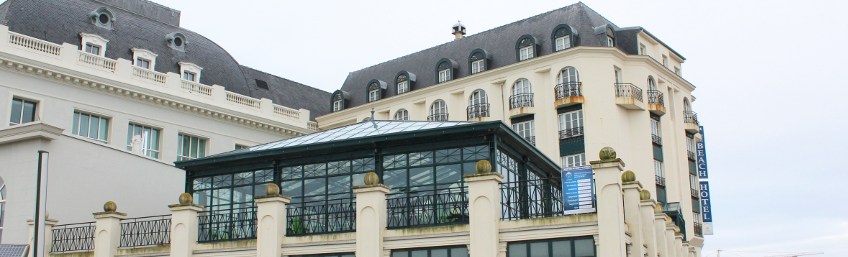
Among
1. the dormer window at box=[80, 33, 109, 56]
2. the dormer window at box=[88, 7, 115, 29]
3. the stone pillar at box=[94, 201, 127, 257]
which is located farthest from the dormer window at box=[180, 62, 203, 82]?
the stone pillar at box=[94, 201, 127, 257]

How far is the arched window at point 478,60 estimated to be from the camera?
59.8m

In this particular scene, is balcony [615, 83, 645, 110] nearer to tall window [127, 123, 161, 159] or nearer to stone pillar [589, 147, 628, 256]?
tall window [127, 123, 161, 159]

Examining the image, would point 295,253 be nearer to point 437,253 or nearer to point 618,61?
point 437,253

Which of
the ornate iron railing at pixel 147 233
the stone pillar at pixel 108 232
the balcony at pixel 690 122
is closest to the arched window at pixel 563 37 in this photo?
the balcony at pixel 690 122

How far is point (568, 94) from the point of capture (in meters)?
54.7

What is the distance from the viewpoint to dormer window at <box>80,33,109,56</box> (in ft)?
159

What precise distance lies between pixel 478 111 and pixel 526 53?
4.53 meters

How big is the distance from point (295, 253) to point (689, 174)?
38423 millimetres

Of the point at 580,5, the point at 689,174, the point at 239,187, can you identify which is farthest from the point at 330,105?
the point at 239,187

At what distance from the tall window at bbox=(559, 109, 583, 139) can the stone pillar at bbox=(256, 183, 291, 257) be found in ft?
99.9

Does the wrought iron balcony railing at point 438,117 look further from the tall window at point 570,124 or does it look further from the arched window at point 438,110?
the tall window at point 570,124

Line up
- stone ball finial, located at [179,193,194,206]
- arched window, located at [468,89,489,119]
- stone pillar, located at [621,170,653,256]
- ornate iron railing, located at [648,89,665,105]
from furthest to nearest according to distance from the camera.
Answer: arched window, located at [468,89,489,119], ornate iron railing, located at [648,89,665,105], stone ball finial, located at [179,193,194,206], stone pillar, located at [621,170,653,256]

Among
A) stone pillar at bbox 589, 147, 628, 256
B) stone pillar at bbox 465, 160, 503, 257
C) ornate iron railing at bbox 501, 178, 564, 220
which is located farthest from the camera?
ornate iron railing at bbox 501, 178, 564, 220

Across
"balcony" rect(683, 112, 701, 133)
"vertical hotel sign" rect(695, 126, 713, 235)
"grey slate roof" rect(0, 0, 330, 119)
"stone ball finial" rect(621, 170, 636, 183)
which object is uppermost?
"grey slate roof" rect(0, 0, 330, 119)
